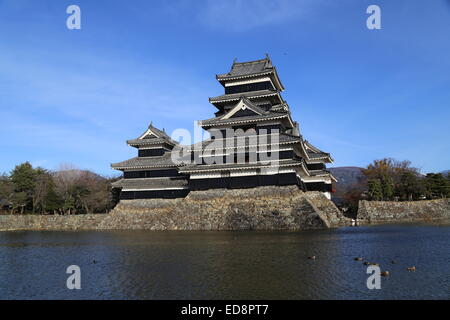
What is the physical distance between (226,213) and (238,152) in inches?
219

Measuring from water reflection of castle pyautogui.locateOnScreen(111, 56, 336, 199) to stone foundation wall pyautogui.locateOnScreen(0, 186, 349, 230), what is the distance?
93 centimetres

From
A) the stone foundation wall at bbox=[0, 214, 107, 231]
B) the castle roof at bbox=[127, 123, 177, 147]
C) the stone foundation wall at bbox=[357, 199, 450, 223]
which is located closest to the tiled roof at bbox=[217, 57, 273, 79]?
the castle roof at bbox=[127, 123, 177, 147]

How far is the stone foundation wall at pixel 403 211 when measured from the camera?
38.6m

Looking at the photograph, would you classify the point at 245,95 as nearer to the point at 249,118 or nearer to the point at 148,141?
the point at 249,118

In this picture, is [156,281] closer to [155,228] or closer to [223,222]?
[223,222]

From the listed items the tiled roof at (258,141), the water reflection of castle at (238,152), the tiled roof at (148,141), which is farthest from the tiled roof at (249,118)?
the tiled roof at (148,141)

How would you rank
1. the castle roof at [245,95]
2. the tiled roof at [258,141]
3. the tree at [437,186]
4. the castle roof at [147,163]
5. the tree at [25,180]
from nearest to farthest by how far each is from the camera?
the tiled roof at [258,141], the castle roof at [245,95], the castle roof at [147,163], the tree at [437,186], the tree at [25,180]

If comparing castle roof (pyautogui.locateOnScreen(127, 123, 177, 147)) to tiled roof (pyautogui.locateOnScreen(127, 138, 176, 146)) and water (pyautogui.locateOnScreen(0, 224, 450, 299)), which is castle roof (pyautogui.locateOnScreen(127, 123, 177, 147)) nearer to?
tiled roof (pyautogui.locateOnScreen(127, 138, 176, 146))

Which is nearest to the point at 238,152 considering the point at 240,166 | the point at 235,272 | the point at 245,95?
the point at 240,166

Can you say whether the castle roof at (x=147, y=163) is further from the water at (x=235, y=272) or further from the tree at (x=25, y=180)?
the water at (x=235, y=272)

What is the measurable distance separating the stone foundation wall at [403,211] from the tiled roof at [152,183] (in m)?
21.2

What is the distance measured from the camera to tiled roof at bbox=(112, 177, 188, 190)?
3515cm

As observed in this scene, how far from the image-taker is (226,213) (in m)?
29.4
